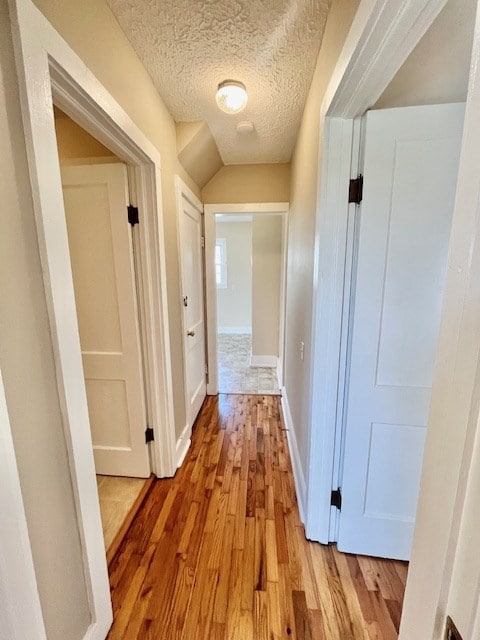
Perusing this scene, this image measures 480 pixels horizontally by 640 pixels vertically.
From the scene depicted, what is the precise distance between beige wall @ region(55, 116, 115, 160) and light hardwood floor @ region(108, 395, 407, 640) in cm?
210

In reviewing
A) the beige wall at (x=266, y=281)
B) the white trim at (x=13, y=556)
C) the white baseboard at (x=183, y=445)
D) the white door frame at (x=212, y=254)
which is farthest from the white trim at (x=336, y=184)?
the beige wall at (x=266, y=281)

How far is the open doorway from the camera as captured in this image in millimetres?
1573

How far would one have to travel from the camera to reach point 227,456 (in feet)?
7.15

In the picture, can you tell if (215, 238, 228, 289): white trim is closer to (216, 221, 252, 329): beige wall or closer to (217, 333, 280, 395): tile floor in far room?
(216, 221, 252, 329): beige wall

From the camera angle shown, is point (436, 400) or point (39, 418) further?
point (39, 418)

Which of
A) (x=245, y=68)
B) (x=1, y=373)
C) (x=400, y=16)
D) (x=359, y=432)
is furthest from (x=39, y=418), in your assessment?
(x=245, y=68)

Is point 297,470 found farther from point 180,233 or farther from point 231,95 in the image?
point 231,95

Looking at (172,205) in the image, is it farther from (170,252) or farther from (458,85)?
(458,85)

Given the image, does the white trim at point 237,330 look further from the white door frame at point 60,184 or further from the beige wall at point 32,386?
the beige wall at point 32,386

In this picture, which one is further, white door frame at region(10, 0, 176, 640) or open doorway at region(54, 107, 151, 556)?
open doorway at region(54, 107, 151, 556)

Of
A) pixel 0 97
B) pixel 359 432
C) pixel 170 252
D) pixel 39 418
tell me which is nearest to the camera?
pixel 0 97

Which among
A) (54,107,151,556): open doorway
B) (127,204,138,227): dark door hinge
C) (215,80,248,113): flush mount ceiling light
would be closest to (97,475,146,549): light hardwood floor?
(54,107,151,556): open doorway

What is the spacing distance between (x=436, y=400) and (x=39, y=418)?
98cm

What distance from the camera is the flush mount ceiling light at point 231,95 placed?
1.51 m
